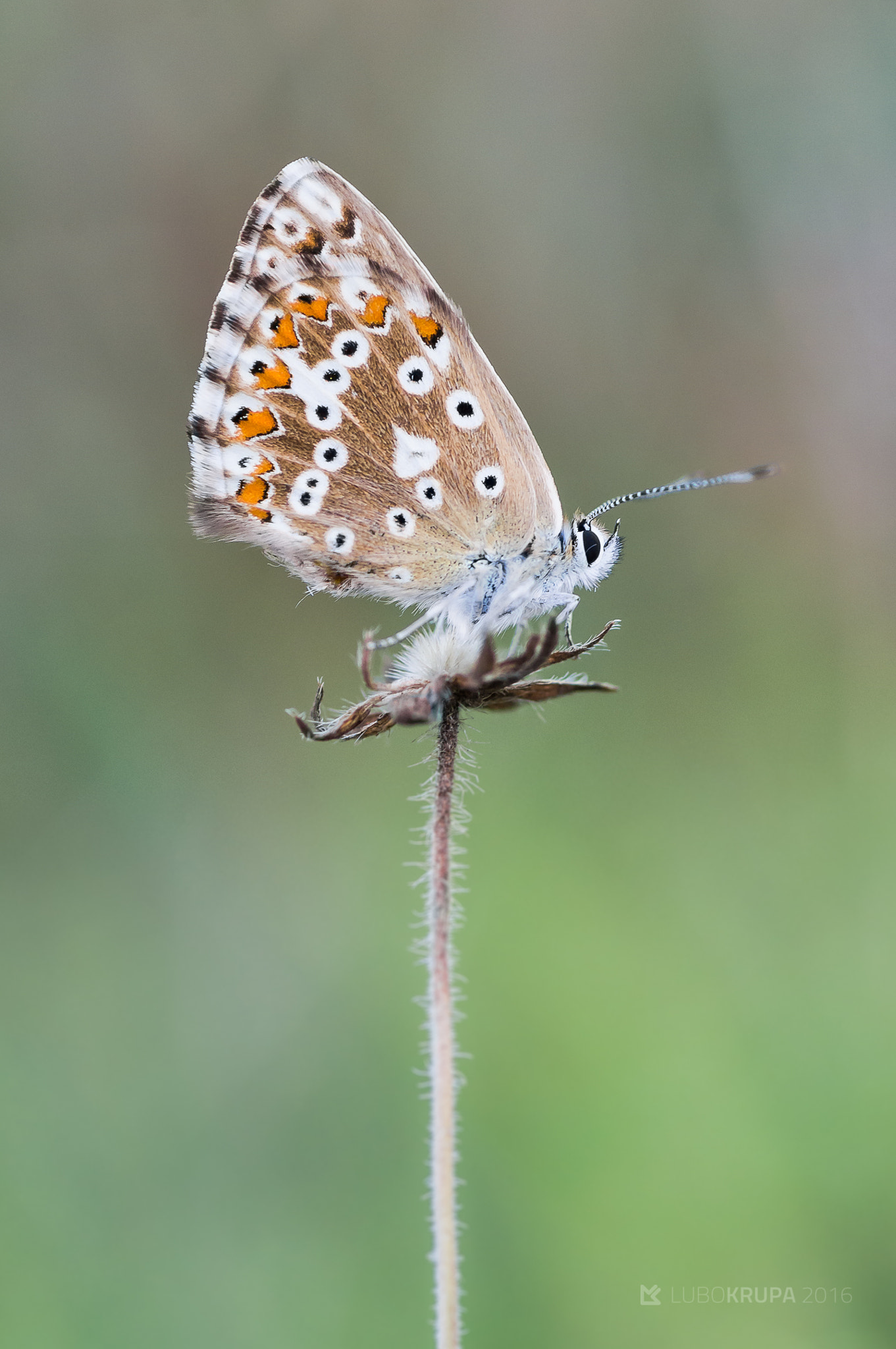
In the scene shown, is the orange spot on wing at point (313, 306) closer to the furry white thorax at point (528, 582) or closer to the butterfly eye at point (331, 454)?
the butterfly eye at point (331, 454)

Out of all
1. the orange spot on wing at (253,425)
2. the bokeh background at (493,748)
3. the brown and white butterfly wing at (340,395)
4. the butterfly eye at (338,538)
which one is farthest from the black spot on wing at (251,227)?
the bokeh background at (493,748)

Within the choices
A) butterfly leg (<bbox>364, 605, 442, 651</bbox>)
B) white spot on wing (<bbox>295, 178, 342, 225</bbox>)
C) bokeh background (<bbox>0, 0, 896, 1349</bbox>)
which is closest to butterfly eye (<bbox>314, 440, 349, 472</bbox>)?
butterfly leg (<bbox>364, 605, 442, 651</bbox>)

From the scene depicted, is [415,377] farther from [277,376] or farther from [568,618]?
[568,618]

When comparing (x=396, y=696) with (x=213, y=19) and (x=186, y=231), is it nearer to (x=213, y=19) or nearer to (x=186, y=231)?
(x=186, y=231)

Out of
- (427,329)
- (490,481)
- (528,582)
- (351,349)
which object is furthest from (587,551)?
(351,349)

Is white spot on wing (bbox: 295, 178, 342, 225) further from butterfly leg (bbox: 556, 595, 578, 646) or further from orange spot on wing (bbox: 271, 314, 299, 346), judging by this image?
butterfly leg (bbox: 556, 595, 578, 646)

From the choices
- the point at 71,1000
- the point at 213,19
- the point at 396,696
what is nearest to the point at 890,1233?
the point at 396,696

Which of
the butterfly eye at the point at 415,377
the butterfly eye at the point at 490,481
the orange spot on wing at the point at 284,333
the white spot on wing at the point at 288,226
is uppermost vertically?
the white spot on wing at the point at 288,226
